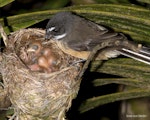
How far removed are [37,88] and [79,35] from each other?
2.96 feet

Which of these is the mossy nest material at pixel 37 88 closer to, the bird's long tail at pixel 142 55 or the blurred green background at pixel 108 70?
the blurred green background at pixel 108 70

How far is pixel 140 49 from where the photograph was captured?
3295mm

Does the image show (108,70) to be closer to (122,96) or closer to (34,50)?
(122,96)

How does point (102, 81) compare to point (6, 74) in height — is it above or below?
below

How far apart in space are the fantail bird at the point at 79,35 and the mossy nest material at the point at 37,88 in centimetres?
28

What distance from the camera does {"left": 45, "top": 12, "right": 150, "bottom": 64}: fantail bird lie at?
12.6ft

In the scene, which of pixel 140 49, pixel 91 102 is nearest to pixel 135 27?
pixel 140 49

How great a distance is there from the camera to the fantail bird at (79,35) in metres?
3.86

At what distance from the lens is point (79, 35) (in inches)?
161

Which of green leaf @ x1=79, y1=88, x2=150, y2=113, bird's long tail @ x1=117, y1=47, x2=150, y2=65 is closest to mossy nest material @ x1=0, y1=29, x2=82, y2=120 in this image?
green leaf @ x1=79, y1=88, x2=150, y2=113

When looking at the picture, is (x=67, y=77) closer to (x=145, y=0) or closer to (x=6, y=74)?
(x=6, y=74)

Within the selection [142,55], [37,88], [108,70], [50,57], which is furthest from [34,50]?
[142,55]

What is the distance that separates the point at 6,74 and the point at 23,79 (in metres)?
0.17

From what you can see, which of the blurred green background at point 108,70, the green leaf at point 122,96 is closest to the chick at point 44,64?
the blurred green background at point 108,70
